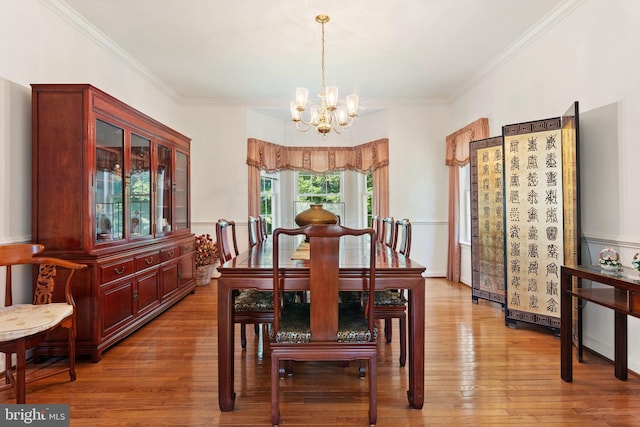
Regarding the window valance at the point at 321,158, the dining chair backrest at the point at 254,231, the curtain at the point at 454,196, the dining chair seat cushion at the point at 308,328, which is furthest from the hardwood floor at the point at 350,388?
the window valance at the point at 321,158

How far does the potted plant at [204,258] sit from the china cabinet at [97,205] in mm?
1545

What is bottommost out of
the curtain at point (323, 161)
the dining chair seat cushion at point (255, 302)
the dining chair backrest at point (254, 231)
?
the dining chair seat cushion at point (255, 302)

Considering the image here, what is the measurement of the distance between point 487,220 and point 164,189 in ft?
11.8

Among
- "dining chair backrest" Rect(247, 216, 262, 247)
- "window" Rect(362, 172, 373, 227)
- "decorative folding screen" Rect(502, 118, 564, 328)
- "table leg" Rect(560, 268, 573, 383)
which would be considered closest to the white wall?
"decorative folding screen" Rect(502, 118, 564, 328)

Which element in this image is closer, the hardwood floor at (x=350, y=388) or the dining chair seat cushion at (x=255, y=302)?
the hardwood floor at (x=350, y=388)

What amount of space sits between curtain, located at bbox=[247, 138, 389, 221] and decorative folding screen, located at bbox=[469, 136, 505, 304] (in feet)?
5.57

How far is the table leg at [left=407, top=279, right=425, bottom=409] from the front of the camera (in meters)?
1.90

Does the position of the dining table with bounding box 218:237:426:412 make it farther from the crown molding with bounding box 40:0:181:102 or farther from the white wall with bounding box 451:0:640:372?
the crown molding with bounding box 40:0:181:102

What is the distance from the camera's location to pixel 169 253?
12.7 ft

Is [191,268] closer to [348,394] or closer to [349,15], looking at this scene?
[348,394]

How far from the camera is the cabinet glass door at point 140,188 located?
3234mm

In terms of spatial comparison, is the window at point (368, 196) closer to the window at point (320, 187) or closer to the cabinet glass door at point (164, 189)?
the window at point (320, 187)

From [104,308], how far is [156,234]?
1108mm

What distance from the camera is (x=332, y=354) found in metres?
1.80
